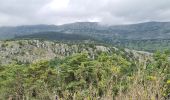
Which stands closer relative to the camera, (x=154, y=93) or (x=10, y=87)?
(x=154, y=93)

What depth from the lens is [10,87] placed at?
38.8 metres

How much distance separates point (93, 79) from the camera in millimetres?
17203

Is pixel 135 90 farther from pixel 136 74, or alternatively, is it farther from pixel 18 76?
pixel 18 76

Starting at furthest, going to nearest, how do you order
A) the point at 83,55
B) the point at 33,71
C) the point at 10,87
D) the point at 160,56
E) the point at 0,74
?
the point at 0,74 → the point at 33,71 → the point at 10,87 → the point at 83,55 → the point at 160,56

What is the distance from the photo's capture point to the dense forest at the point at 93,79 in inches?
235

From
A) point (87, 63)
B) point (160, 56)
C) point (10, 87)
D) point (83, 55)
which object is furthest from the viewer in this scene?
point (10, 87)

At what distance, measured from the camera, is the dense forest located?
597 cm

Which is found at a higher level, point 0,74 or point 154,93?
point 154,93

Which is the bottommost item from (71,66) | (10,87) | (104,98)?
(10,87)

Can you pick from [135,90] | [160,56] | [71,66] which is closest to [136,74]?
[135,90]

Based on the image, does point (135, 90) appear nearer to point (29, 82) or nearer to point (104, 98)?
point (104, 98)

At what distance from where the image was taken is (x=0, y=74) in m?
44.2

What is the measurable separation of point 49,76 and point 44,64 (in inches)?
202

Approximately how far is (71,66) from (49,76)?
3.87m
